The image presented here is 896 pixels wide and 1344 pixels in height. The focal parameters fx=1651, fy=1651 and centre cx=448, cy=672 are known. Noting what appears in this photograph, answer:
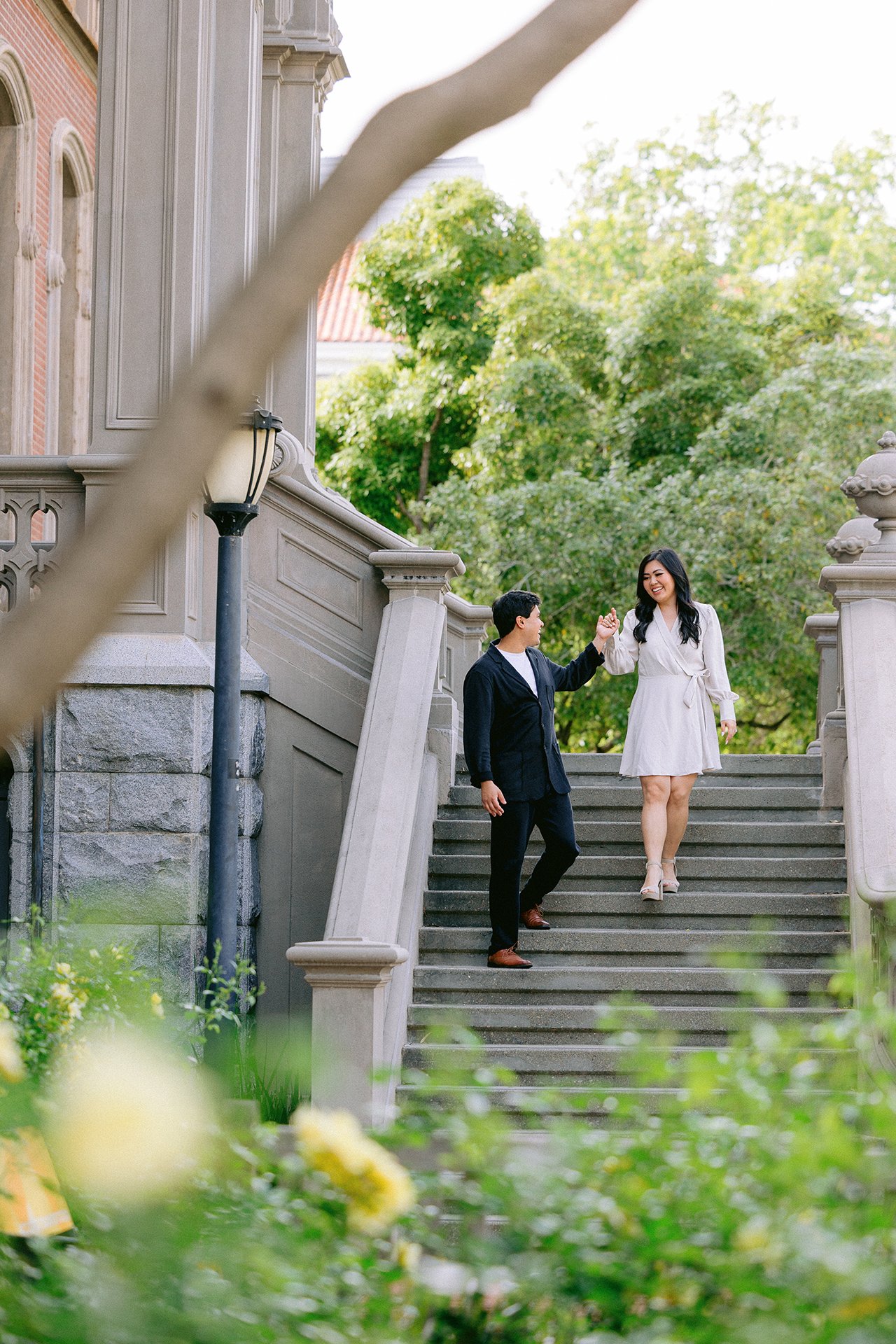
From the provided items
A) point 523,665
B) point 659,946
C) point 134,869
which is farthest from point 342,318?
point 659,946

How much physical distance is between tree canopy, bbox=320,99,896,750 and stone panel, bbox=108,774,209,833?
976cm

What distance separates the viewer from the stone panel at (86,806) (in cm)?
891

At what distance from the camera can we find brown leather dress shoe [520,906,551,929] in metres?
8.64

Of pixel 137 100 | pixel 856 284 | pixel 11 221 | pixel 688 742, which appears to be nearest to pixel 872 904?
pixel 688 742

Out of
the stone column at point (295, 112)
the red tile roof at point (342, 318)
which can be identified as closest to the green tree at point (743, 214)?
the red tile roof at point (342, 318)

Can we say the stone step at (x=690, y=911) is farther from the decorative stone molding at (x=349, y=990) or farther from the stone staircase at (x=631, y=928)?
the decorative stone molding at (x=349, y=990)

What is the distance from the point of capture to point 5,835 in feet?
30.0

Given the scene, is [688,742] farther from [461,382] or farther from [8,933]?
[461,382]

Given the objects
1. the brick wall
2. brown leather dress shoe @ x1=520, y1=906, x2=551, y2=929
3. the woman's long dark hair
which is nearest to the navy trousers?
brown leather dress shoe @ x1=520, y1=906, x2=551, y2=929

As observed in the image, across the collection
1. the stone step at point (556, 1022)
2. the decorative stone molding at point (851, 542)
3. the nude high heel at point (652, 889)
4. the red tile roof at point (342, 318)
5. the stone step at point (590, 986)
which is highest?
the red tile roof at point (342, 318)

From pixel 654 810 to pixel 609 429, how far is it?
1201 cm

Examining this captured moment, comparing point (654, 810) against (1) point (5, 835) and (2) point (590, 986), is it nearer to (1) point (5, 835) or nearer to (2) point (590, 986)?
(2) point (590, 986)

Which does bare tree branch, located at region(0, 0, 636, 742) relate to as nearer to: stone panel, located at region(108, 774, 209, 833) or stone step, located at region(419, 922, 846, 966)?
stone step, located at region(419, 922, 846, 966)

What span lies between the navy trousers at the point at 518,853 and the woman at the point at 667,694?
50 centimetres
